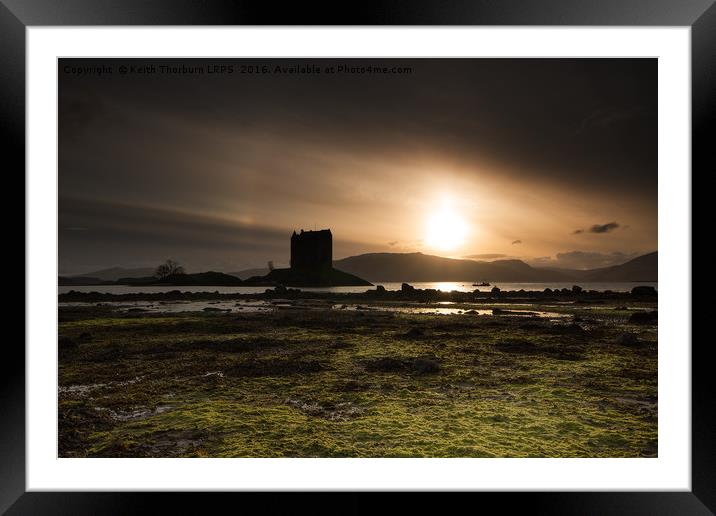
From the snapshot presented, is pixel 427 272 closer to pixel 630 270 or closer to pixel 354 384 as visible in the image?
pixel 630 270

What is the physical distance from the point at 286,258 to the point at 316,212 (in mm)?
1719

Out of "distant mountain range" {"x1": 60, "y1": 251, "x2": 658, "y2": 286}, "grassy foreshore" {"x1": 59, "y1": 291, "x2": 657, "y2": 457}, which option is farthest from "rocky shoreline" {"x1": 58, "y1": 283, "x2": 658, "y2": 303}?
"grassy foreshore" {"x1": 59, "y1": 291, "x2": 657, "y2": 457}

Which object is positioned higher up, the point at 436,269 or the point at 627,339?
the point at 436,269

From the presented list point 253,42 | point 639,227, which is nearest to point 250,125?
point 253,42

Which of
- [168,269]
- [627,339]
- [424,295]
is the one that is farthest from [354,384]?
[424,295]

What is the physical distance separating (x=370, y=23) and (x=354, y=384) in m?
4.97

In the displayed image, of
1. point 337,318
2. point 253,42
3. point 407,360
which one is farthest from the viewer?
point 337,318

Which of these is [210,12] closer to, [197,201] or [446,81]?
[446,81]

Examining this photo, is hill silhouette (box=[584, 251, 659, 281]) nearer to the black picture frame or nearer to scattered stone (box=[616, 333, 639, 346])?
scattered stone (box=[616, 333, 639, 346])

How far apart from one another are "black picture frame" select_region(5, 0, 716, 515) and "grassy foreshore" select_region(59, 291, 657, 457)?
150 centimetres

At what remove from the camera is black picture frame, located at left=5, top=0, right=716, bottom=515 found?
6.76 ft

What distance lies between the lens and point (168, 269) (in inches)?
415

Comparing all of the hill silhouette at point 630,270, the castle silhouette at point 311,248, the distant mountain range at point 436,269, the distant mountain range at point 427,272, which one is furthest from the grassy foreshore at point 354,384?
the castle silhouette at point 311,248

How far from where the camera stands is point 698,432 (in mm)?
2119
